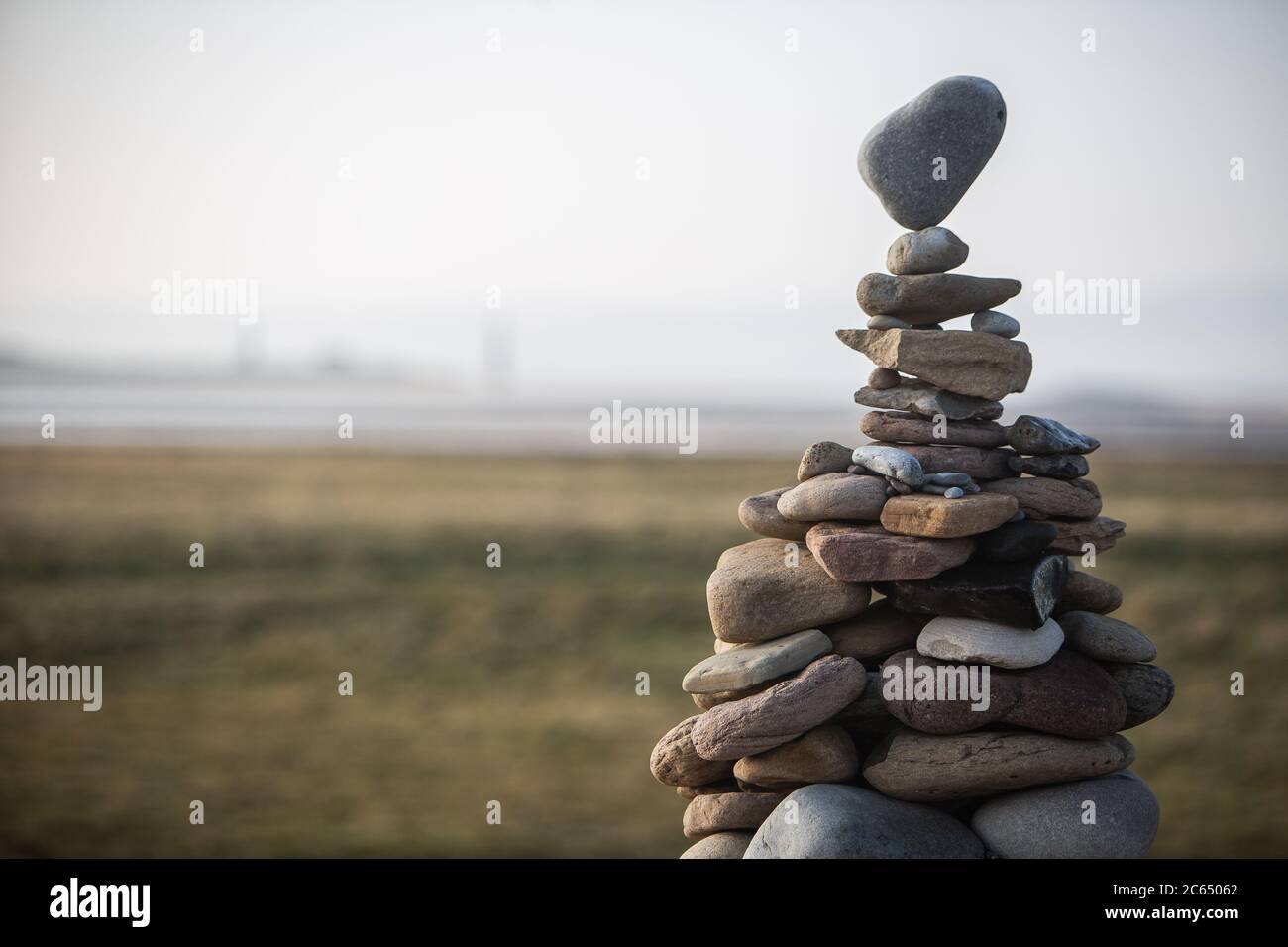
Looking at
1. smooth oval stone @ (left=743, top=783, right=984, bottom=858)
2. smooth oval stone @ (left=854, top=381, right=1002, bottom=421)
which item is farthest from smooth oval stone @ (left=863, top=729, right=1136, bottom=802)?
smooth oval stone @ (left=854, top=381, right=1002, bottom=421)

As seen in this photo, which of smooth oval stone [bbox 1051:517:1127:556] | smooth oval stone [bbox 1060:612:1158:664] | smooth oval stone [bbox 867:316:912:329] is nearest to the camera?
smooth oval stone [bbox 1060:612:1158:664]

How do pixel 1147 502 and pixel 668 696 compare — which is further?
pixel 1147 502

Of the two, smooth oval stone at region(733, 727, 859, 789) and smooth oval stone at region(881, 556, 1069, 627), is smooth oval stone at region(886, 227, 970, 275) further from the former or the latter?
smooth oval stone at region(733, 727, 859, 789)

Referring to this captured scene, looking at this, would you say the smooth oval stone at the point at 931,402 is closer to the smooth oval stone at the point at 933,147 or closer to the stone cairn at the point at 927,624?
the stone cairn at the point at 927,624

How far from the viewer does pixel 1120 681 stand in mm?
7371

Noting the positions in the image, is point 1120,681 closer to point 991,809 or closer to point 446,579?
point 991,809

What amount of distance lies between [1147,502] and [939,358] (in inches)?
1036

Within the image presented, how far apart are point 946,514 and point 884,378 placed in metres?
1.41

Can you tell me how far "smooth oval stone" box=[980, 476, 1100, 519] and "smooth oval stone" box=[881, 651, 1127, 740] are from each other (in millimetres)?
1077

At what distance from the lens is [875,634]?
24.3 ft

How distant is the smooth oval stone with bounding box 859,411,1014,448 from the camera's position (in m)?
7.48
